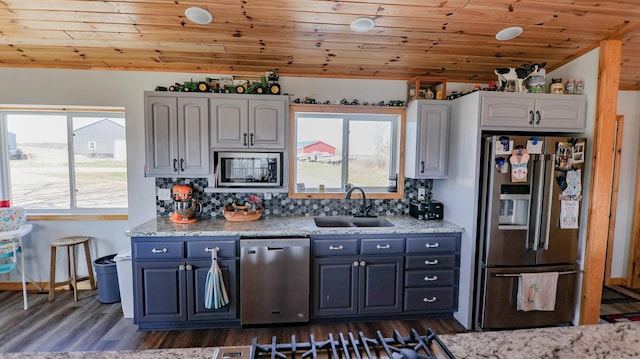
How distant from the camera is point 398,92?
3.31 meters

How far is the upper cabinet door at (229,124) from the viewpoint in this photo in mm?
2852

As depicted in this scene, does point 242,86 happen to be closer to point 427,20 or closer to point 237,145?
point 237,145

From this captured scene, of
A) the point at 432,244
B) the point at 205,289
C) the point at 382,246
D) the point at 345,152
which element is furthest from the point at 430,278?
the point at 205,289

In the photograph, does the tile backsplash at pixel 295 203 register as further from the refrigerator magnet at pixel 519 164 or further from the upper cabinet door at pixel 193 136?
the refrigerator magnet at pixel 519 164

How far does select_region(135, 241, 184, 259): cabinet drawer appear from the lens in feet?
8.27

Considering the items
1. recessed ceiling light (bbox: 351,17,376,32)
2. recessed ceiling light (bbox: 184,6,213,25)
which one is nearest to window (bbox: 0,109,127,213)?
recessed ceiling light (bbox: 184,6,213,25)

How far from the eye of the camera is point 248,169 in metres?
2.98

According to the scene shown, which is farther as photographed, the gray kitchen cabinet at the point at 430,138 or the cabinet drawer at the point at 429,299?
the gray kitchen cabinet at the point at 430,138

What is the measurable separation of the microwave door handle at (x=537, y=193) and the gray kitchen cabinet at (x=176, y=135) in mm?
2910

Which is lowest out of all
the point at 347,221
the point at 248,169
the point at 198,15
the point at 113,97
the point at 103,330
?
the point at 103,330

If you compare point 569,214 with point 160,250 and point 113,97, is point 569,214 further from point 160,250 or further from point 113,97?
point 113,97

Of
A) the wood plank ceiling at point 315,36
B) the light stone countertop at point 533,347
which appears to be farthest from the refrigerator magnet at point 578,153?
the light stone countertop at point 533,347

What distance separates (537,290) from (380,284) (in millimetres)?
1347

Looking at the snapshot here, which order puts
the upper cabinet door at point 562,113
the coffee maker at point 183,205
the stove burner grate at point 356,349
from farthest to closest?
the coffee maker at point 183,205 < the upper cabinet door at point 562,113 < the stove burner grate at point 356,349
